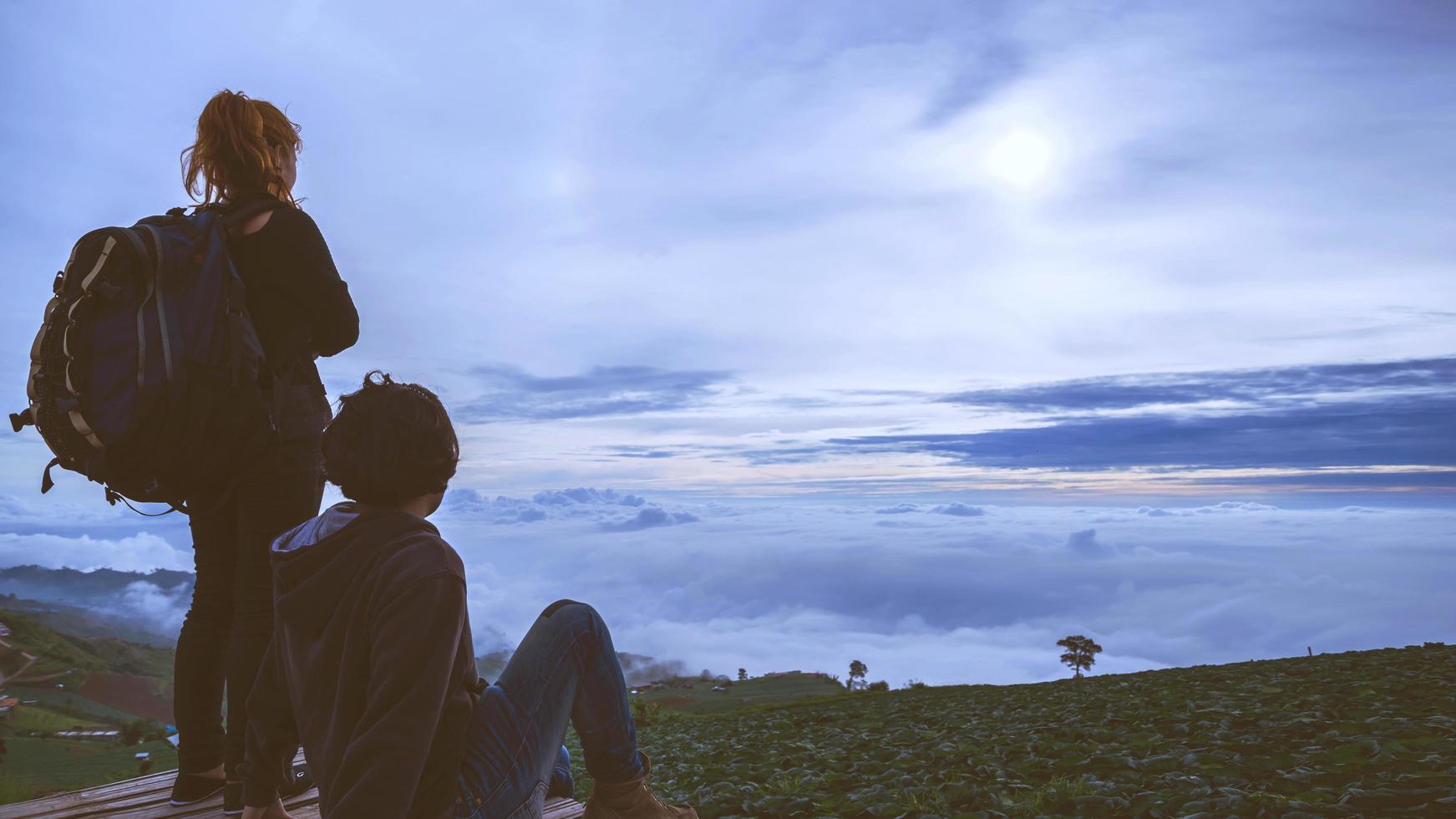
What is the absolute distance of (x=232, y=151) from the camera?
4977mm

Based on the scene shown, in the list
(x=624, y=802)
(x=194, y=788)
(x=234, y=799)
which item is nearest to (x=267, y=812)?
(x=234, y=799)

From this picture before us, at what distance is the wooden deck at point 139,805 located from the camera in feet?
18.1

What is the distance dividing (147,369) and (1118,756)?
8.07 meters

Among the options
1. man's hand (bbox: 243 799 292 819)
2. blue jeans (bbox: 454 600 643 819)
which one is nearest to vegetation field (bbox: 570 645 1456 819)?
blue jeans (bbox: 454 600 643 819)

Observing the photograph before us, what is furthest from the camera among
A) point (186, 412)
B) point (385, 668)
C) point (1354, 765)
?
point (1354, 765)

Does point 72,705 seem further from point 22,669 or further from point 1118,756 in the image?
point 1118,756

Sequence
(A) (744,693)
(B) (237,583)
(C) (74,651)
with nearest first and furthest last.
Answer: (B) (237,583)
(C) (74,651)
(A) (744,693)

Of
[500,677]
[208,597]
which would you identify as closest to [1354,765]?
[500,677]

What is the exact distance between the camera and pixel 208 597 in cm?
494

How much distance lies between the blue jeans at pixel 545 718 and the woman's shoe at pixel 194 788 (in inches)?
123

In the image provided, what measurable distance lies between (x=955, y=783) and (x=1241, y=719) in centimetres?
434

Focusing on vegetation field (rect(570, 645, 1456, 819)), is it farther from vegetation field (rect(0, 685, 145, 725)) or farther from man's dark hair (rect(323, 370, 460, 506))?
vegetation field (rect(0, 685, 145, 725))

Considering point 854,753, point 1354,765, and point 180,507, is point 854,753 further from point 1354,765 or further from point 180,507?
point 180,507

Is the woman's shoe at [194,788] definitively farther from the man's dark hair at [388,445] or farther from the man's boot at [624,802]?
the man's dark hair at [388,445]
